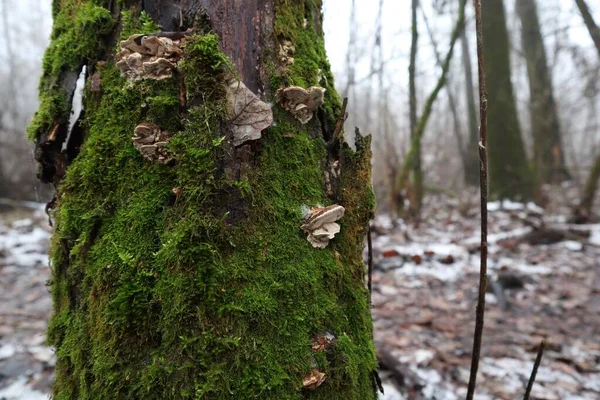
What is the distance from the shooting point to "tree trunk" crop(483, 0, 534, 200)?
28.6 feet

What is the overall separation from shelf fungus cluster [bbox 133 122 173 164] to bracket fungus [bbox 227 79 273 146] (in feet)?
0.66

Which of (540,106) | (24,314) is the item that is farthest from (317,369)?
(540,106)

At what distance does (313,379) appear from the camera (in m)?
1.08

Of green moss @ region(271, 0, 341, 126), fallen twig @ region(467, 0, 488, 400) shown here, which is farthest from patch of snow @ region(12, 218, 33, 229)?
fallen twig @ region(467, 0, 488, 400)

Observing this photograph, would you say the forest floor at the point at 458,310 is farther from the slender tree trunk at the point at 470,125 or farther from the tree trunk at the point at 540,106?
the slender tree trunk at the point at 470,125

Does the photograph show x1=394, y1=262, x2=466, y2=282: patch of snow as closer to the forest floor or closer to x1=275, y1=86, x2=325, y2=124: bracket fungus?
the forest floor

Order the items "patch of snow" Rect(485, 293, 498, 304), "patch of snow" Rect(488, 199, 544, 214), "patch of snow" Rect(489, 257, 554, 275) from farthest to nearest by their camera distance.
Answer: "patch of snow" Rect(488, 199, 544, 214), "patch of snow" Rect(489, 257, 554, 275), "patch of snow" Rect(485, 293, 498, 304)

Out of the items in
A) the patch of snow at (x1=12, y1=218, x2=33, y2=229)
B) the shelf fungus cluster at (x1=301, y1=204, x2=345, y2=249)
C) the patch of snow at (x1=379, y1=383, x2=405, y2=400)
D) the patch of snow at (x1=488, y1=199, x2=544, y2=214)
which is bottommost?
the patch of snow at (x1=379, y1=383, x2=405, y2=400)

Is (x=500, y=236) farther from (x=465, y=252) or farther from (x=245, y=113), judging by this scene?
(x=245, y=113)

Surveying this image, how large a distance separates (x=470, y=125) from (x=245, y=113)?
1449 cm

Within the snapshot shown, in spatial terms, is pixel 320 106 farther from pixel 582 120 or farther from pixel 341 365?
pixel 582 120

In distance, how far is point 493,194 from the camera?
8.77m

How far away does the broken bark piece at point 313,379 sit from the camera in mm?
1075

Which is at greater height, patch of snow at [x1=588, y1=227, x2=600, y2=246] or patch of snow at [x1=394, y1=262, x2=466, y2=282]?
patch of snow at [x1=588, y1=227, x2=600, y2=246]
